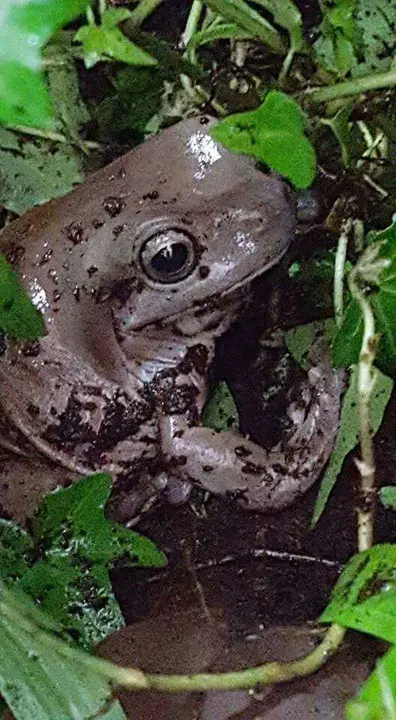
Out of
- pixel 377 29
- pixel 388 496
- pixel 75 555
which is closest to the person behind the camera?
pixel 75 555

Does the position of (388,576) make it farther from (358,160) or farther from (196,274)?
(358,160)

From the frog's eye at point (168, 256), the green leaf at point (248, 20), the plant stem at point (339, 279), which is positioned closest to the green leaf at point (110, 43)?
the green leaf at point (248, 20)

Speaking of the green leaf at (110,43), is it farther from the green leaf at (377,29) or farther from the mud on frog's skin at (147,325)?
the green leaf at (377,29)

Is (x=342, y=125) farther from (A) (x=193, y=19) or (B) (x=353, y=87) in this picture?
(A) (x=193, y=19)

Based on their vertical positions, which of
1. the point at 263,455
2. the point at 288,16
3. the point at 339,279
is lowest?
the point at 263,455

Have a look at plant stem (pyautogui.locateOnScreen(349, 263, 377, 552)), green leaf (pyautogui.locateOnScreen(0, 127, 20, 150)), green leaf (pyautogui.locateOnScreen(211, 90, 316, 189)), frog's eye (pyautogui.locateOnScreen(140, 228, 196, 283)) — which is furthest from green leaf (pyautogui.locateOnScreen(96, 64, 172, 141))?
plant stem (pyautogui.locateOnScreen(349, 263, 377, 552))

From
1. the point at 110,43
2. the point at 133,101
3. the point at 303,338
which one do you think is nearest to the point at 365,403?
the point at 303,338
